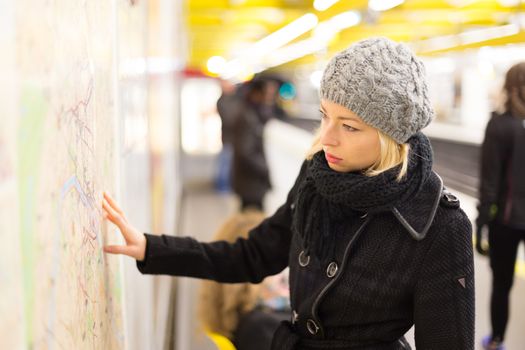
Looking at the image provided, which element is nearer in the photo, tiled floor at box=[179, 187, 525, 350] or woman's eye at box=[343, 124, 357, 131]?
woman's eye at box=[343, 124, 357, 131]

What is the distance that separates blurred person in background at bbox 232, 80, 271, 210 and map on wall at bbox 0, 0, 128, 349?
4860mm

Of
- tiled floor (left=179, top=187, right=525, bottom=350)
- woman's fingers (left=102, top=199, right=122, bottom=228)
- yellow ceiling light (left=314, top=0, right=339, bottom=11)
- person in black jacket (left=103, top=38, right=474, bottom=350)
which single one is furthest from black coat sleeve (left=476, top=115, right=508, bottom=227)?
yellow ceiling light (left=314, top=0, right=339, bottom=11)

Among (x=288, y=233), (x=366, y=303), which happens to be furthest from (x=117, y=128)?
(x=366, y=303)

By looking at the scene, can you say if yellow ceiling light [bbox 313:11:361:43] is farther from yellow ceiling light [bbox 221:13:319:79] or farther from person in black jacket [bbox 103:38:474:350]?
person in black jacket [bbox 103:38:474:350]

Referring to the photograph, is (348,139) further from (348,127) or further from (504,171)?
(504,171)

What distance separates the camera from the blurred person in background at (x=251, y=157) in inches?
241

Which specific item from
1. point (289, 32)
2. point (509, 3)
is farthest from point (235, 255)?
point (289, 32)

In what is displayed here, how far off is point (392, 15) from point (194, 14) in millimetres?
4008

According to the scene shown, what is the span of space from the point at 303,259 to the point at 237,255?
29 cm

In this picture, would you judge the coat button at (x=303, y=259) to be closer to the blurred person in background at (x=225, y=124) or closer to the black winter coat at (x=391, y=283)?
the black winter coat at (x=391, y=283)

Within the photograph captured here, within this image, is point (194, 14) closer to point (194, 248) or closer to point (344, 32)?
point (344, 32)

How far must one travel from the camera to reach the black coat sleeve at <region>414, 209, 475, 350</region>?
132 centimetres

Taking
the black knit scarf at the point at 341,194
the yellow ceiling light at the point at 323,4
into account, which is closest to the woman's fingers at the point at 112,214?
the black knit scarf at the point at 341,194

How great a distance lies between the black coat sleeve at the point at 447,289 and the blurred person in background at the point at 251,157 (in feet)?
15.5
